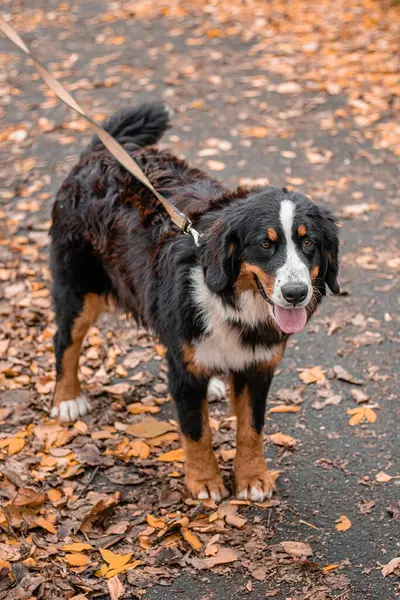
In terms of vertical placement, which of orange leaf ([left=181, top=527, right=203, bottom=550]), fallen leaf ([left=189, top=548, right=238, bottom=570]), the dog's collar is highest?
the dog's collar

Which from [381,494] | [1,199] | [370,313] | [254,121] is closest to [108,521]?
[381,494]

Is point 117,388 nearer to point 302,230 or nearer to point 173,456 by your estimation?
point 173,456

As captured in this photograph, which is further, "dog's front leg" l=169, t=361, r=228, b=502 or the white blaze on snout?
"dog's front leg" l=169, t=361, r=228, b=502

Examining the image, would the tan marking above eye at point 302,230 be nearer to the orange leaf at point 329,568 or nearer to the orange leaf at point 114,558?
the orange leaf at point 329,568

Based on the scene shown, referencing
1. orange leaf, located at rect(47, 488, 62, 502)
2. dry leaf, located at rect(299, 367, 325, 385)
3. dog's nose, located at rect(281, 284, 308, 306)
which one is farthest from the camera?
dry leaf, located at rect(299, 367, 325, 385)

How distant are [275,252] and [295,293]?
21cm

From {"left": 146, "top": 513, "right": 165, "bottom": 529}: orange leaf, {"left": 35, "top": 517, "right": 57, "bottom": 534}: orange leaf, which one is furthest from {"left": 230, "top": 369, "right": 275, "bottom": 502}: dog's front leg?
{"left": 35, "top": 517, "right": 57, "bottom": 534}: orange leaf

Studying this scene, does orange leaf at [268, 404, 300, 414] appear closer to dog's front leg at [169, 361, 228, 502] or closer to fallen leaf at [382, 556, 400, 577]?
dog's front leg at [169, 361, 228, 502]

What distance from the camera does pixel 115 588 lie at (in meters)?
3.46

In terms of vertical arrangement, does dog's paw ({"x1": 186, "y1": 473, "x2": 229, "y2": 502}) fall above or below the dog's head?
below

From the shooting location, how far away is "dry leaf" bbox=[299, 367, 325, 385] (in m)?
5.03

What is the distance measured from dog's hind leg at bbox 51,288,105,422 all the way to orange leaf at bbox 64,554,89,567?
1.25 meters

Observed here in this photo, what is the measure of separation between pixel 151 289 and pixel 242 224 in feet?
2.54

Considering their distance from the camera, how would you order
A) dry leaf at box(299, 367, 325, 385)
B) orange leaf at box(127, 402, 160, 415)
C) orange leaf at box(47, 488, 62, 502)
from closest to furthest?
1. orange leaf at box(47, 488, 62, 502)
2. orange leaf at box(127, 402, 160, 415)
3. dry leaf at box(299, 367, 325, 385)
